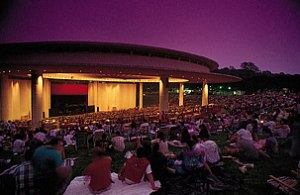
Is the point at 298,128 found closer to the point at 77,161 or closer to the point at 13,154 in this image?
the point at 77,161

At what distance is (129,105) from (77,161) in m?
33.6

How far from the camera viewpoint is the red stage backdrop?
104 ft

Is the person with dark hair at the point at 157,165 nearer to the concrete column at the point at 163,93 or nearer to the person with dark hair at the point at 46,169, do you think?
the person with dark hair at the point at 46,169

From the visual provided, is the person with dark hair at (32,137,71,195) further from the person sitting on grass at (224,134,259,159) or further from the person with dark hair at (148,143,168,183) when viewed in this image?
the person sitting on grass at (224,134,259,159)

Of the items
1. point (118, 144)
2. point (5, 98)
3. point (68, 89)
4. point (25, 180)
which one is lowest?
point (118, 144)

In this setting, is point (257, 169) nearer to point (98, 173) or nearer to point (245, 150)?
point (245, 150)

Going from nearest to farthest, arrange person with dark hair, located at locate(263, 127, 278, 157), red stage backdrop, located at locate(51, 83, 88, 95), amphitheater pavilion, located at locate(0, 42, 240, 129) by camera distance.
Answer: person with dark hair, located at locate(263, 127, 278, 157) < amphitheater pavilion, located at locate(0, 42, 240, 129) < red stage backdrop, located at locate(51, 83, 88, 95)

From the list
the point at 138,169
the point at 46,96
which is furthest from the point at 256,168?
the point at 46,96

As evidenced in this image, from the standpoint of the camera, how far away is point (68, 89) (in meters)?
33.1

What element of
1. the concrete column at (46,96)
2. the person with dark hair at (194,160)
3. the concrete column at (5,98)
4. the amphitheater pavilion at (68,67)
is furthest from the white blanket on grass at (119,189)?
the concrete column at (46,96)

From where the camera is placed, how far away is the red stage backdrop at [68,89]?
31.5 meters

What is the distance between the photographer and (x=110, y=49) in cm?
2333

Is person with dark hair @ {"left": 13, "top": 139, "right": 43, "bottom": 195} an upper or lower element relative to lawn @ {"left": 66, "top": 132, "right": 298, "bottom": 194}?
upper

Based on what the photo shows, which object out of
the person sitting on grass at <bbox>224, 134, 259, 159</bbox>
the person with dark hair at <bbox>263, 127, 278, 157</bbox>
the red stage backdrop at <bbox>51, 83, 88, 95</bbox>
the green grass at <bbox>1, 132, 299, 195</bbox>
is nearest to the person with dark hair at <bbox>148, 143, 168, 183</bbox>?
the green grass at <bbox>1, 132, 299, 195</bbox>
